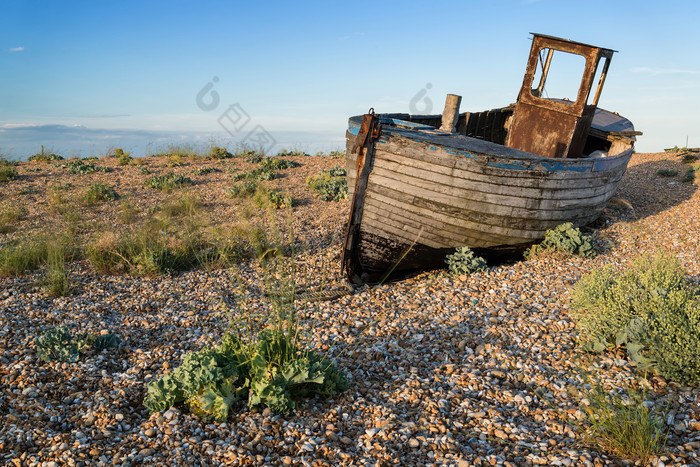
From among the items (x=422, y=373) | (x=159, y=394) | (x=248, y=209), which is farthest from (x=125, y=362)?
(x=248, y=209)

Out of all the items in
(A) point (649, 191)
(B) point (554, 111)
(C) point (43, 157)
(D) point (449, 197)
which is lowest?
(C) point (43, 157)

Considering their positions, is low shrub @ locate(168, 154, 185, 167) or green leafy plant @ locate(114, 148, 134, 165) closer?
low shrub @ locate(168, 154, 185, 167)

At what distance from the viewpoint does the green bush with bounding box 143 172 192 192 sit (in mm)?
14766

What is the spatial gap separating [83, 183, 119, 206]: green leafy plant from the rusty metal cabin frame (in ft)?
36.9

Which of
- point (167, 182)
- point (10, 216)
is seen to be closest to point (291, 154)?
point (167, 182)

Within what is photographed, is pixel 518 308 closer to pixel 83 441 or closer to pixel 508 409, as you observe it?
pixel 508 409

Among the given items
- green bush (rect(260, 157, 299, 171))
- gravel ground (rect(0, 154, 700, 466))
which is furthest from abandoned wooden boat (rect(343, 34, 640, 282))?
green bush (rect(260, 157, 299, 171))

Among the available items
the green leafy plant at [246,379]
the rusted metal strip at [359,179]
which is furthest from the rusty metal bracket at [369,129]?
the green leafy plant at [246,379]

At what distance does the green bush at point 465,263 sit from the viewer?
7504 mm

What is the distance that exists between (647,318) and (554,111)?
21.6 feet

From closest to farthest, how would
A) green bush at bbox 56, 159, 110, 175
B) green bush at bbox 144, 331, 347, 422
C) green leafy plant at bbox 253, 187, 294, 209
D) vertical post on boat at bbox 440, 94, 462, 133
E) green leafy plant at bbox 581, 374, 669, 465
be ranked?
green leafy plant at bbox 581, 374, 669, 465 → green bush at bbox 144, 331, 347, 422 → vertical post on boat at bbox 440, 94, 462, 133 → green leafy plant at bbox 253, 187, 294, 209 → green bush at bbox 56, 159, 110, 175

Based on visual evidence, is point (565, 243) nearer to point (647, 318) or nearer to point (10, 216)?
point (647, 318)

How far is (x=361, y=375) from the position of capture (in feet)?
15.6

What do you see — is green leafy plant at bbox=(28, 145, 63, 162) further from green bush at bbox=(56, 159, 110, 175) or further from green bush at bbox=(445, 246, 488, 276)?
green bush at bbox=(445, 246, 488, 276)
